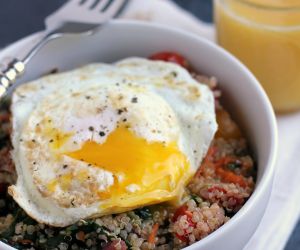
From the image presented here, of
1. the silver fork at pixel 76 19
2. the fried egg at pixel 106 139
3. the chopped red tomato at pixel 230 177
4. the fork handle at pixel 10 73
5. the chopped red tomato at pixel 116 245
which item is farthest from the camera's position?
the silver fork at pixel 76 19

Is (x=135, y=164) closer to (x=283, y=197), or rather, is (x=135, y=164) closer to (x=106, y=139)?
(x=106, y=139)

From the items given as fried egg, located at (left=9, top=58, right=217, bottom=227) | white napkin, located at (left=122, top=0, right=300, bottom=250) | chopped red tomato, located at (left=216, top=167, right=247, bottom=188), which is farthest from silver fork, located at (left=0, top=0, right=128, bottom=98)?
chopped red tomato, located at (left=216, top=167, right=247, bottom=188)

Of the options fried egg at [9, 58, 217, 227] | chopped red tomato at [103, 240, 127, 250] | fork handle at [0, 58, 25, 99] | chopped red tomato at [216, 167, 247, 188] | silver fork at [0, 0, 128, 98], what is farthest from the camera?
silver fork at [0, 0, 128, 98]

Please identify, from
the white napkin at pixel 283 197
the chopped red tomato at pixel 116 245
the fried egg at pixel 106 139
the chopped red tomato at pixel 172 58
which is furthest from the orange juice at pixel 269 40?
the chopped red tomato at pixel 116 245

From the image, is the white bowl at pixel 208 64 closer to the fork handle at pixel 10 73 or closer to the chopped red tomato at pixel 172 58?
the chopped red tomato at pixel 172 58

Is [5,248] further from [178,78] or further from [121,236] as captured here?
[178,78]

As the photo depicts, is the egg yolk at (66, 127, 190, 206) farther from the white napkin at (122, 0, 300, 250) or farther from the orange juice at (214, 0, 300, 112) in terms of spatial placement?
the orange juice at (214, 0, 300, 112)

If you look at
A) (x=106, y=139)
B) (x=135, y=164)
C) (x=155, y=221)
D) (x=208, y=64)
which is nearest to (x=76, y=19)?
(x=208, y=64)
